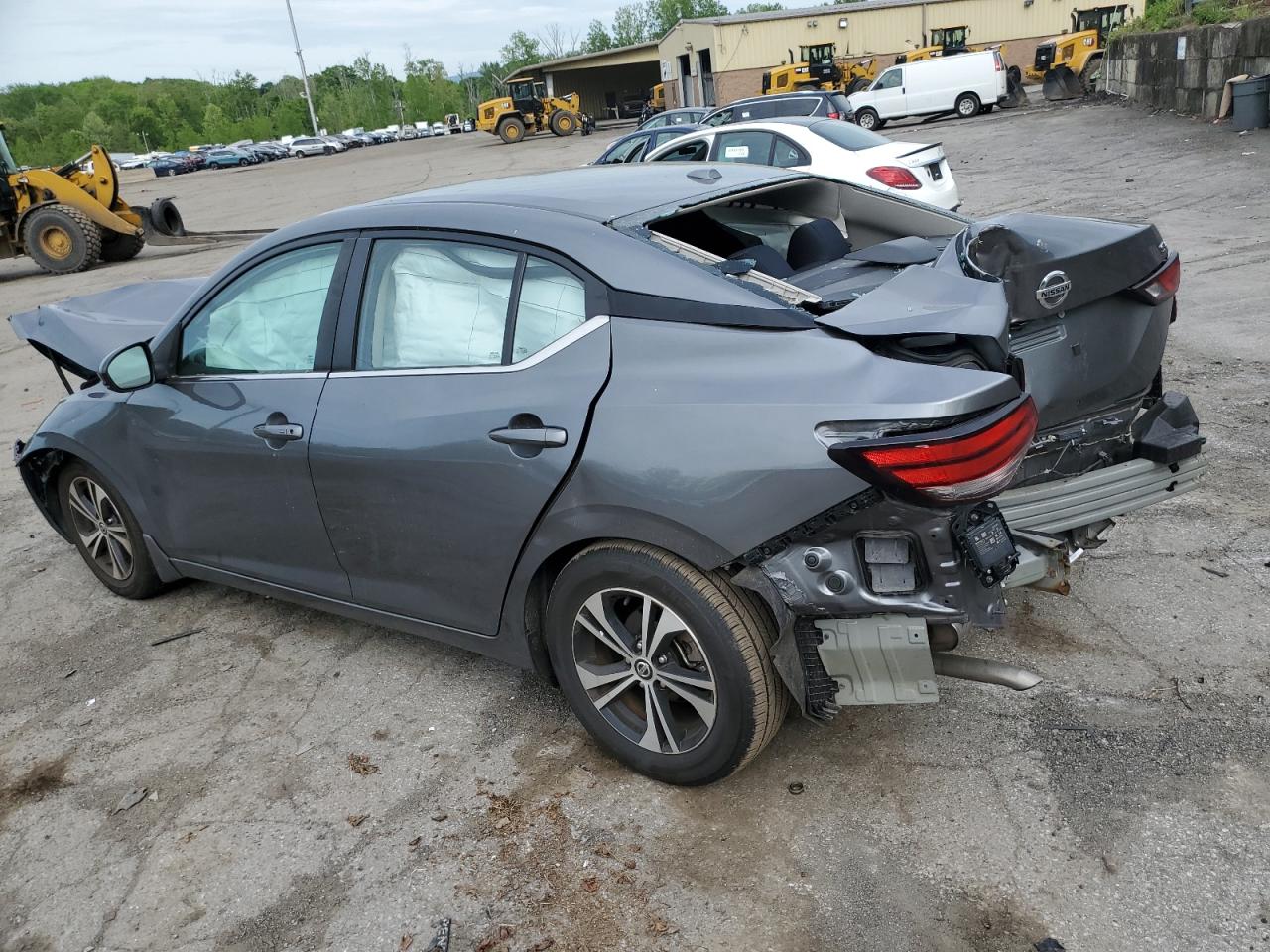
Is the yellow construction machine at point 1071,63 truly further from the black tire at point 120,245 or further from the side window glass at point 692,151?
the black tire at point 120,245

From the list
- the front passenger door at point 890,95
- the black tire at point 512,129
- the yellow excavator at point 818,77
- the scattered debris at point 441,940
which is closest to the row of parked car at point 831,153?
the scattered debris at point 441,940

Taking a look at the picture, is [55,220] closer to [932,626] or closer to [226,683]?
[226,683]

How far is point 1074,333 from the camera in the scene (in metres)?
3.05

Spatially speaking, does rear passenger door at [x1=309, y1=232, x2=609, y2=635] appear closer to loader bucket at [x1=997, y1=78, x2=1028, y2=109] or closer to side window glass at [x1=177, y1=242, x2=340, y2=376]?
side window glass at [x1=177, y1=242, x2=340, y2=376]

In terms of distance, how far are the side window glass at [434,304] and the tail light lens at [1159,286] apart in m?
1.96

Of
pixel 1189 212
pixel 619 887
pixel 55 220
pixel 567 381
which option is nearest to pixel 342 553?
pixel 567 381

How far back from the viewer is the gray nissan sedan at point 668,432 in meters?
2.45

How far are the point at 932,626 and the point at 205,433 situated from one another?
2.68m

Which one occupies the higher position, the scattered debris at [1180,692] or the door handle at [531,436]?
the door handle at [531,436]

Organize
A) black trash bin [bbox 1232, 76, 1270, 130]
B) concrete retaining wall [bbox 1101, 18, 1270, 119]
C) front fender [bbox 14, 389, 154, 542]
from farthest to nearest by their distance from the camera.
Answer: concrete retaining wall [bbox 1101, 18, 1270, 119]
black trash bin [bbox 1232, 76, 1270, 130]
front fender [bbox 14, 389, 154, 542]

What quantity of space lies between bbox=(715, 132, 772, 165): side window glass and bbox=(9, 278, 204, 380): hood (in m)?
7.40

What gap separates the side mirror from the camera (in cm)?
382

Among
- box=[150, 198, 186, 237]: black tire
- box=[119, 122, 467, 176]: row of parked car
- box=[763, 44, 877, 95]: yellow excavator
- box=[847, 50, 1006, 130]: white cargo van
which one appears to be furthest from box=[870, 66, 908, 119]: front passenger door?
box=[119, 122, 467, 176]: row of parked car

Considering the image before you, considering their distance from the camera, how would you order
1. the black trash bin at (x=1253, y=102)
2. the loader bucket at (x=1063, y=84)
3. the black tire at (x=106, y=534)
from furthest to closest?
the loader bucket at (x=1063, y=84), the black trash bin at (x=1253, y=102), the black tire at (x=106, y=534)
